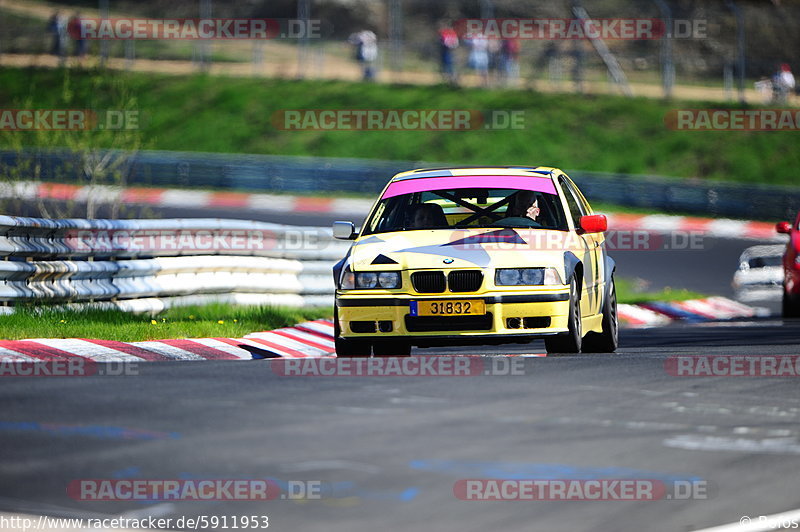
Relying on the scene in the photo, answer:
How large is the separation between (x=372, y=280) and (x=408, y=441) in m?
4.15

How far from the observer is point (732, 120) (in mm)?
43500

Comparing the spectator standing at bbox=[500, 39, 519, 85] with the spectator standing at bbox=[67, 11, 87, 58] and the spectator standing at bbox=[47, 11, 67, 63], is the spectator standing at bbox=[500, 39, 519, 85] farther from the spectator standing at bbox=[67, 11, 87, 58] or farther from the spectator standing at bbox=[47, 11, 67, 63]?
the spectator standing at bbox=[47, 11, 67, 63]

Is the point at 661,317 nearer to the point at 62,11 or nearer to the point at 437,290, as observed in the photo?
the point at 437,290

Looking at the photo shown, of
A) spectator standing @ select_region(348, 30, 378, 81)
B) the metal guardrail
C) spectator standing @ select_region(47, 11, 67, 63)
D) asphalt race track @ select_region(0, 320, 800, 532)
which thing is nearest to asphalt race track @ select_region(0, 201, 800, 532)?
asphalt race track @ select_region(0, 320, 800, 532)

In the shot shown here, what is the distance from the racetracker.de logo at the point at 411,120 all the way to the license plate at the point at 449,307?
31224mm

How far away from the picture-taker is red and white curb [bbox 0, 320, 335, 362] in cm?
1129

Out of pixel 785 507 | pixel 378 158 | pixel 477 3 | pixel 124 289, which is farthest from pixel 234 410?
pixel 477 3

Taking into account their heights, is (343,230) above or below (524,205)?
below

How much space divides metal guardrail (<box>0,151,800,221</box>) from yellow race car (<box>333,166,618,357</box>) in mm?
25077

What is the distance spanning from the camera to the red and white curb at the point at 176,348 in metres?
11.3

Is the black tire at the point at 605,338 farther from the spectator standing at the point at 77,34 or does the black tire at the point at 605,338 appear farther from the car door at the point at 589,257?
the spectator standing at the point at 77,34

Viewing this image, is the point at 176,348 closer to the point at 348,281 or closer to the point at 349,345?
the point at 349,345

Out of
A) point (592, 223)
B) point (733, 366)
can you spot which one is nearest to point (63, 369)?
point (592, 223)

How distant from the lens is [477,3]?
181ft
